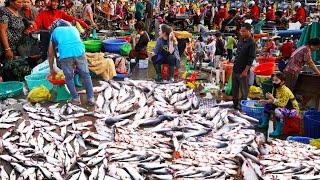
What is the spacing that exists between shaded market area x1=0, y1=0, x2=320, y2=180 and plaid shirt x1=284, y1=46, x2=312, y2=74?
21 mm

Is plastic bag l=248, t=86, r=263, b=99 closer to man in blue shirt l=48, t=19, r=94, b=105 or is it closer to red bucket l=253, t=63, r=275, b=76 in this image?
red bucket l=253, t=63, r=275, b=76

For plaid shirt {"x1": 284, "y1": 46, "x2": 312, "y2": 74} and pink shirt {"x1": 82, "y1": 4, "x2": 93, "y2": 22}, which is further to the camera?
pink shirt {"x1": 82, "y1": 4, "x2": 93, "y2": 22}

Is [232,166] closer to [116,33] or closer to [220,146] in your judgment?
[220,146]

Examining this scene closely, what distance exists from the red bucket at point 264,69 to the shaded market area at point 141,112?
3cm

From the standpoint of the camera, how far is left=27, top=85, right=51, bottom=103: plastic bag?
8.01 metres

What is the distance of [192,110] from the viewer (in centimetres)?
792

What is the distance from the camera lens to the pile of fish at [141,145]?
5.30 m

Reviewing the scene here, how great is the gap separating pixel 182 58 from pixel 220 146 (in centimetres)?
806

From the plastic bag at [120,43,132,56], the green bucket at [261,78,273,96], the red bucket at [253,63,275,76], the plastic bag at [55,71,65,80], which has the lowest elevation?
the green bucket at [261,78,273,96]

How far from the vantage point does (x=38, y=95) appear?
802 centimetres

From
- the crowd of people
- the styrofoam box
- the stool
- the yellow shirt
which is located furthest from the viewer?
the styrofoam box

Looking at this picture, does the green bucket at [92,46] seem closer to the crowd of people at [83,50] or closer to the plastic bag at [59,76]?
the crowd of people at [83,50]

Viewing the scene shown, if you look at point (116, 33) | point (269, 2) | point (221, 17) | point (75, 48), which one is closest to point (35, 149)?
point (75, 48)

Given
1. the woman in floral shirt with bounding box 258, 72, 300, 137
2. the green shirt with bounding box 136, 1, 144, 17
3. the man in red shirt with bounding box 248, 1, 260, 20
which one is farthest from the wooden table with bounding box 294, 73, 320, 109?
the green shirt with bounding box 136, 1, 144, 17
